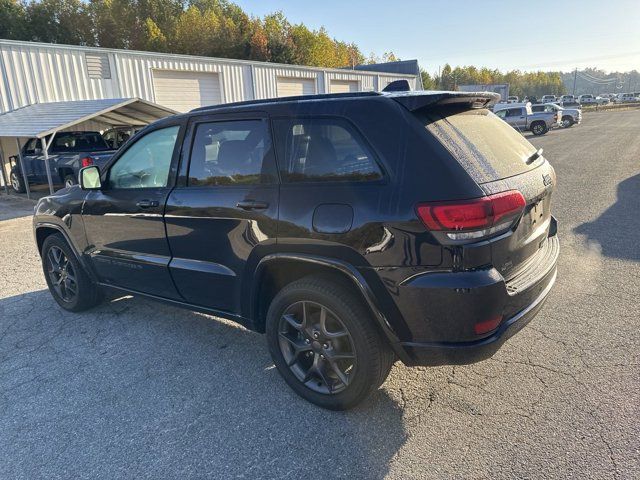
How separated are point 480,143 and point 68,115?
11623 millimetres

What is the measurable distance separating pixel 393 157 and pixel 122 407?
7.79 ft

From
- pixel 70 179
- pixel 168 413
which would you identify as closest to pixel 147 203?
pixel 168 413

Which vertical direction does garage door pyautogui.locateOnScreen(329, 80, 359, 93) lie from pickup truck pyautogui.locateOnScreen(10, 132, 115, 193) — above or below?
above

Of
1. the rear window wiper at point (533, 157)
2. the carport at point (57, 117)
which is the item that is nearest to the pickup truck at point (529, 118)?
the carport at point (57, 117)

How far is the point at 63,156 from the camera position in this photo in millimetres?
11758

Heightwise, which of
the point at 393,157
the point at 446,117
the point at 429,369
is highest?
the point at 446,117

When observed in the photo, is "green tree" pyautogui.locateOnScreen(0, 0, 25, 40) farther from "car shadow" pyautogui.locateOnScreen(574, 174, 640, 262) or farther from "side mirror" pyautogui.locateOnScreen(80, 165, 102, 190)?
"car shadow" pyautogui.locateOnScreen(574, 174, 640, 262)

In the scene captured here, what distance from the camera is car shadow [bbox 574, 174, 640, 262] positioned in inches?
218

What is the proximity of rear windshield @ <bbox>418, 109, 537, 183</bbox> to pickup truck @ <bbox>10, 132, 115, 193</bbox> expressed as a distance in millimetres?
10209

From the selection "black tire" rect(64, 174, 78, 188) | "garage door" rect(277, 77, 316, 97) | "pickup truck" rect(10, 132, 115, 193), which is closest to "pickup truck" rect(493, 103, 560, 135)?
"garage door" rect(277, 77, 316, 97)

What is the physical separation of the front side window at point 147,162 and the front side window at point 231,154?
0.93ft

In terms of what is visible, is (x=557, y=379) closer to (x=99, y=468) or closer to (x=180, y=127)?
(x=99, y=468)

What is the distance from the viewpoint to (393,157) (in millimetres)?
2465

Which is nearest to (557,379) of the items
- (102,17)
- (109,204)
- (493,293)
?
(493,293)
